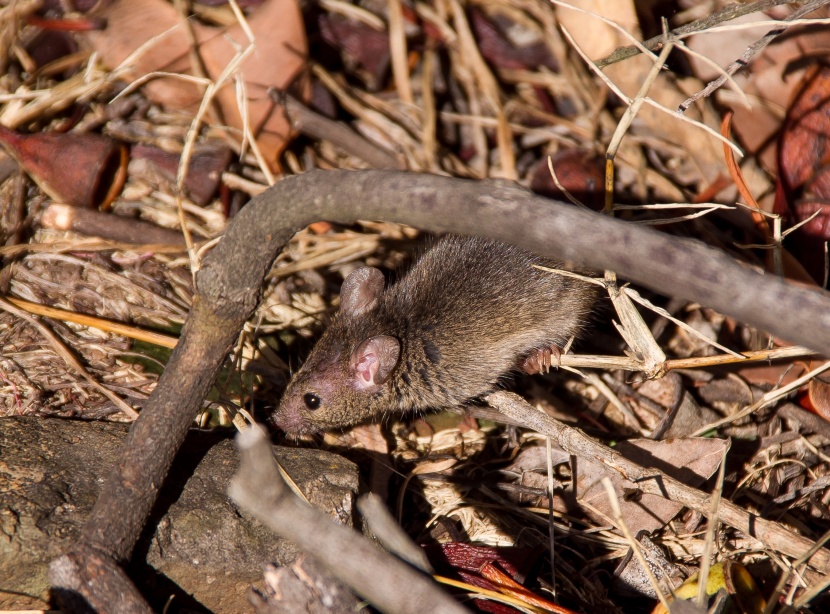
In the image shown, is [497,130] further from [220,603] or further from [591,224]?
[220,603]

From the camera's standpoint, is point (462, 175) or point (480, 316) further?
point (462, 175)

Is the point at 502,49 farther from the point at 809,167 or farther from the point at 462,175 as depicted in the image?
the point at 809,167

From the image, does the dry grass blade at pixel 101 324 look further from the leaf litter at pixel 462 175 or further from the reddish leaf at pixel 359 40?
the reddish leaf at pixel 359 40

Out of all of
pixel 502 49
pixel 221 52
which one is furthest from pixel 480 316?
pixel 502 49

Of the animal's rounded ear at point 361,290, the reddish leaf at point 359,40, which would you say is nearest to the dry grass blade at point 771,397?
the animal's rounded ear at point 361,290

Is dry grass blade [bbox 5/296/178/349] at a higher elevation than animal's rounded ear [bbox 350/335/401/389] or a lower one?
higher

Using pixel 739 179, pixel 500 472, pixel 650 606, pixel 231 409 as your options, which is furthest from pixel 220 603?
pixel 739 179

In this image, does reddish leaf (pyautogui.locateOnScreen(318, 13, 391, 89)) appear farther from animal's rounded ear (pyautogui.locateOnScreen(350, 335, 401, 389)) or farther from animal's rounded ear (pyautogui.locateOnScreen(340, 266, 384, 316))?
animal's rounded ear (pyautogui.locateOnScreen(350, 335, 401, 389))

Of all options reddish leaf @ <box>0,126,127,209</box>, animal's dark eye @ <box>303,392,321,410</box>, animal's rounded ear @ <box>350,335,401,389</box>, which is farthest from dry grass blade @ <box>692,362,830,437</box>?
reddish leaf @ <box>0,126,127,209</box>
